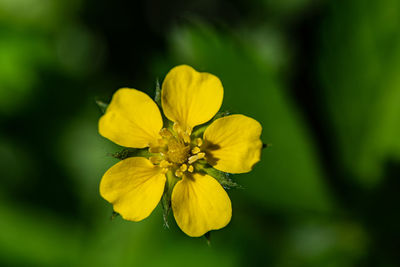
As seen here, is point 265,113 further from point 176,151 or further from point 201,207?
point 201,207

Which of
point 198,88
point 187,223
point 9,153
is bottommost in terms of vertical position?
point 9,153

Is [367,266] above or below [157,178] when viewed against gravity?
below

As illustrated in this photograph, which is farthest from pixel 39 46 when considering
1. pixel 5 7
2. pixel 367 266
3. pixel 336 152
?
pixel 367 266

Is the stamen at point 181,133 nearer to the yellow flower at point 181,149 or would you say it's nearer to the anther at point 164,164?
the yellow flower at point 181,149

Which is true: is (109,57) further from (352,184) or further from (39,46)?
(352,184)

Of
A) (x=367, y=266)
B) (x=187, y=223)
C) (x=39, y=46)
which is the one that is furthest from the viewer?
(x=39, y=46)

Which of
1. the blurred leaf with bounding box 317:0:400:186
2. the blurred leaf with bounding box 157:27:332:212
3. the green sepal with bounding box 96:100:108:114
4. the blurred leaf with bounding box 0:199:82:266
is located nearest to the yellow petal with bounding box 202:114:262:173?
the green sepal with bounding box 96:100:108:114

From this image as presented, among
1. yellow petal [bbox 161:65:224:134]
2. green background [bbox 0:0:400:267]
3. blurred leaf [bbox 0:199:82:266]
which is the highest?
yellow petal [bbox 161:65:224:134]

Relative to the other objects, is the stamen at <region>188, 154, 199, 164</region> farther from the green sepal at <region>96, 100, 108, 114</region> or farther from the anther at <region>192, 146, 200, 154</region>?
the green sepal at <region>96, 100, 108, 114</region>
